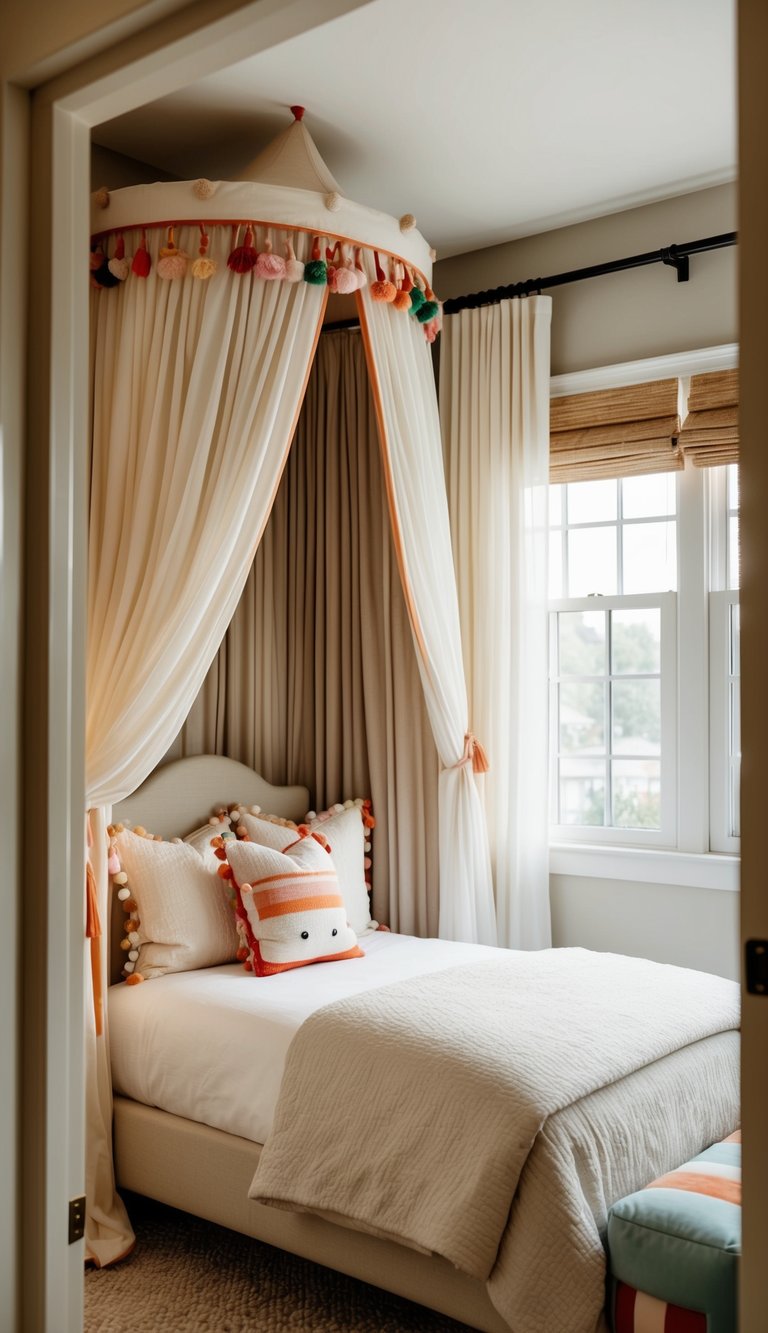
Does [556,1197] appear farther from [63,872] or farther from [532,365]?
[532,365]

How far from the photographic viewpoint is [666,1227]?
2.04 m

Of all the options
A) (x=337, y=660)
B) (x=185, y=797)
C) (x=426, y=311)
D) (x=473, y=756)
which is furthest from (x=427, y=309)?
(x=185, y=797)

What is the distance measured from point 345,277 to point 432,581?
98 cm

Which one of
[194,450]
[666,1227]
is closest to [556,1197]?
[666,1227]

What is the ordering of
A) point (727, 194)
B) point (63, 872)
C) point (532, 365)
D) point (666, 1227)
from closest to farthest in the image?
point (63, 872) → point (666, 1227) → point (727, 194) → point (532, 365)

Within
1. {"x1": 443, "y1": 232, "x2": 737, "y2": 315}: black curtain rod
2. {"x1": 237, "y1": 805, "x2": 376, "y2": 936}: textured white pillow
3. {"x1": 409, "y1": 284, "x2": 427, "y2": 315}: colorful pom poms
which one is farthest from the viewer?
{"x1": 237, "y1": 805, "x2": 376, "y2": 936}: textured white pillow

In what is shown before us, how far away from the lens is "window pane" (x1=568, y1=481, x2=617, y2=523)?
395cm

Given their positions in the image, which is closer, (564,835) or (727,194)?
(727,194)

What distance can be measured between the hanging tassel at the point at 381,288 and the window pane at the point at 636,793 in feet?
5.60

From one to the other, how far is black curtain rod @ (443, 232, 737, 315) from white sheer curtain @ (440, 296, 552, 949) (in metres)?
0.05

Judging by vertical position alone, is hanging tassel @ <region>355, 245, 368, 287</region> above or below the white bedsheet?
above

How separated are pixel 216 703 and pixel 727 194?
2345 millimetres

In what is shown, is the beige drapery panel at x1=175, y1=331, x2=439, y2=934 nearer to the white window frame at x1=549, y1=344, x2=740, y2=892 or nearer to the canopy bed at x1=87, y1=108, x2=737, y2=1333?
the canopy bed at x1=87, y1=108, x2=737, y2=1333

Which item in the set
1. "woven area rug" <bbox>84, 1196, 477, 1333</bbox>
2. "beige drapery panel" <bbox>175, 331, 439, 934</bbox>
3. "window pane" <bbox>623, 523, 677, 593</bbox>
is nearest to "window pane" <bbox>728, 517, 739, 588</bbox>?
"window pane" <bbox>623, 523, 677, 593</bbox>
